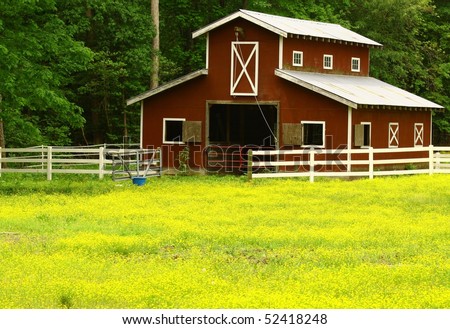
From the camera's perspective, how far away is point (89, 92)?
55812 mm

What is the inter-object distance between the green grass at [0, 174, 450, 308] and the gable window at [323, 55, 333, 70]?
44.7 feet

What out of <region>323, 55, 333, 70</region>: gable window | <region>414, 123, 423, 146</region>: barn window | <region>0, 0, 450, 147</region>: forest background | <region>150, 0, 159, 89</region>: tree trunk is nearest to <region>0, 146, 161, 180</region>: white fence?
<region>0, 0, 450, 147</region>: forest background

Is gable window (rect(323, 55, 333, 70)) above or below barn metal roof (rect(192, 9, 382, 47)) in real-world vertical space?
below

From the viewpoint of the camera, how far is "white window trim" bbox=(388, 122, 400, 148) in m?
43.1

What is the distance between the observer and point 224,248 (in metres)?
18.8

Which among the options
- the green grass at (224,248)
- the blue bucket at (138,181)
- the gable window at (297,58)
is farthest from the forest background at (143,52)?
the green grass at (224,248)

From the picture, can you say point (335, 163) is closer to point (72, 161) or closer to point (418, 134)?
point (418, 134)

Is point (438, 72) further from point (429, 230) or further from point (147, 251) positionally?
point (147, 251)

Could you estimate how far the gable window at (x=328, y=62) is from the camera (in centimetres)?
4488

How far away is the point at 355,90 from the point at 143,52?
1597 centimetres

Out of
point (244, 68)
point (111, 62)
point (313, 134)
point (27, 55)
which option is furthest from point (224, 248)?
point (111, 62)

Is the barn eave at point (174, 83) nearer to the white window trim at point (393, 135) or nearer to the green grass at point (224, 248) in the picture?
the white window trim at point (393, 135)

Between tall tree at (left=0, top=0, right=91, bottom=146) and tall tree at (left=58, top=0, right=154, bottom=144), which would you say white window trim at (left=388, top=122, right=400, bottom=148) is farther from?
tall tree at (left=58, top=0, right=154, bottom=144)

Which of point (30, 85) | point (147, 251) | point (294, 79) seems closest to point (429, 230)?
point (147, 251)
